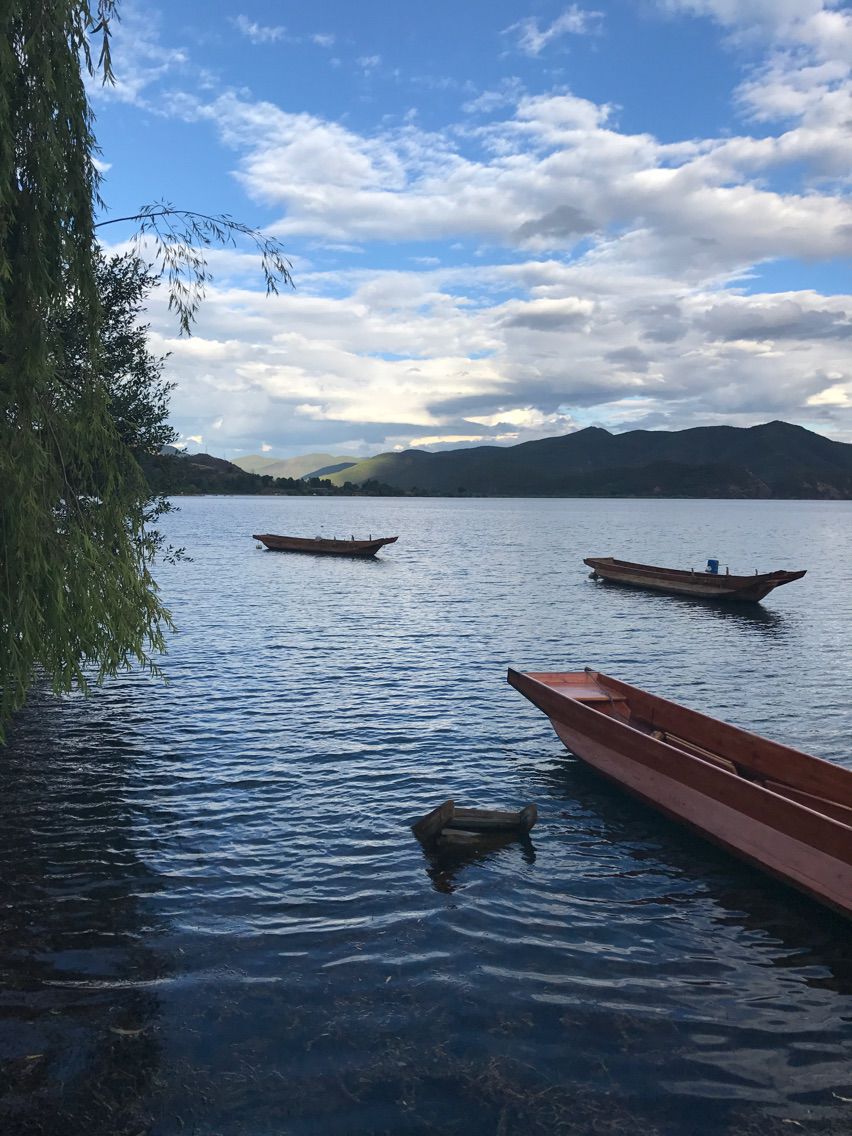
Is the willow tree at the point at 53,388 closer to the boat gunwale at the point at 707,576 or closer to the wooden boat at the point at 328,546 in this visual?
the boat gunwale at the point at 707,576

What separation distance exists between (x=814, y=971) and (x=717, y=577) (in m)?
41.4

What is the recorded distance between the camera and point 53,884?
1141cm

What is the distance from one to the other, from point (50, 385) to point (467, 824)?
918cm

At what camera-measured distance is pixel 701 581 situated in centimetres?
4925

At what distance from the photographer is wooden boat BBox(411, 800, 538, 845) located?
12969mm

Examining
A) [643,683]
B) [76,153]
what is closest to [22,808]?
[76,153]

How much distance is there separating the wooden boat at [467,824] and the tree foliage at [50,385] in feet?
18.9

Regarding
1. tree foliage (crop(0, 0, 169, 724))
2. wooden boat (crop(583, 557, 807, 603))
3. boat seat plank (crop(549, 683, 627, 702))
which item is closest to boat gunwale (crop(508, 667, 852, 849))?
boat seat plank (crop(549, 683, 627, 702))

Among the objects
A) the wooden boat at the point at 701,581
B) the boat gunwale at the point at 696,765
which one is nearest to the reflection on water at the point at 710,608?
the wooden boat at the point at 701,581

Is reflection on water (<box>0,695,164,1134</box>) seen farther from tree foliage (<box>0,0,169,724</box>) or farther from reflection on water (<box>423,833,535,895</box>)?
reflection on water (<box>423,833,535,895</box>)

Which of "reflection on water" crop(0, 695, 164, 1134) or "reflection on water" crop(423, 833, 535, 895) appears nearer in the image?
"reflection on water" crop(0, 695, 164, 1134)

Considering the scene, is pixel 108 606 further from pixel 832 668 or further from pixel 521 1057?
pixel 832 668

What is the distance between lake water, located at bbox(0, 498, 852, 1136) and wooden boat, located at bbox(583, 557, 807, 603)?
77.2ft

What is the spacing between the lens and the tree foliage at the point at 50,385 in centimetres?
883
